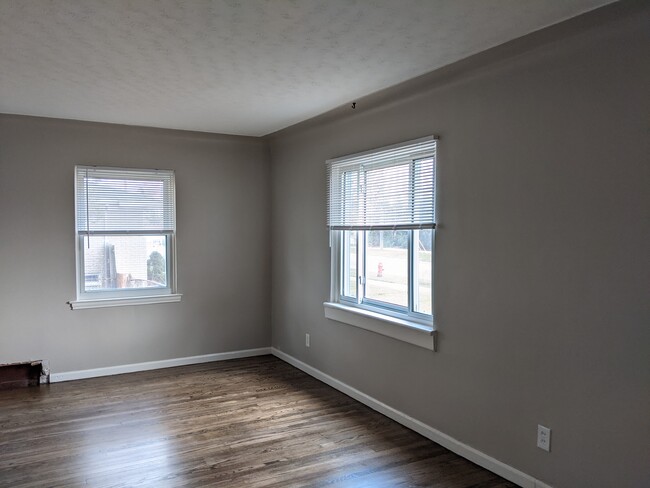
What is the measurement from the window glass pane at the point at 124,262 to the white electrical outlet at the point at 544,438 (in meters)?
3.76

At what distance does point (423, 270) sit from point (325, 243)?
127 centimetres

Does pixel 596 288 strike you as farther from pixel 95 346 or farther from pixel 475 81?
pixel 95 346

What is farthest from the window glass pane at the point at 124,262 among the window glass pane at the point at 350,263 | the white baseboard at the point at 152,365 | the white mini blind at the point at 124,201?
the window glass pane at the point at 350,263

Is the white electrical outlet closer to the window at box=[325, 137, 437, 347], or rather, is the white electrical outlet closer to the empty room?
the empty room

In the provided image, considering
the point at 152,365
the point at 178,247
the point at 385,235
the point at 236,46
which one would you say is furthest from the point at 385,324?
the point at 152,365

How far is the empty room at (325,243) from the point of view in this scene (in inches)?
90.0

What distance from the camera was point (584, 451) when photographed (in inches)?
95.0

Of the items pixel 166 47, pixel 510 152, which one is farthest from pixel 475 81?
pixel 166 47

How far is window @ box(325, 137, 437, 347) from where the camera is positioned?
3.42 metres

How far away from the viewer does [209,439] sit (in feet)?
11.0

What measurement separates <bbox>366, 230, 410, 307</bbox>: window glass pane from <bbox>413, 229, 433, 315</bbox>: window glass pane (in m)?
0.11

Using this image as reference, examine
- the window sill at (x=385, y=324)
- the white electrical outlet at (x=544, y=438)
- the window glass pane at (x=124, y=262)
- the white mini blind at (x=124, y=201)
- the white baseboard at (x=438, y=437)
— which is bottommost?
the white baseboard at (x=438, y=437)

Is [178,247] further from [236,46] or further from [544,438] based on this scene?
[544,438]

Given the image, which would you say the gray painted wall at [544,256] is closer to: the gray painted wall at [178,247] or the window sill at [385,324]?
the window sill at [385,324]
